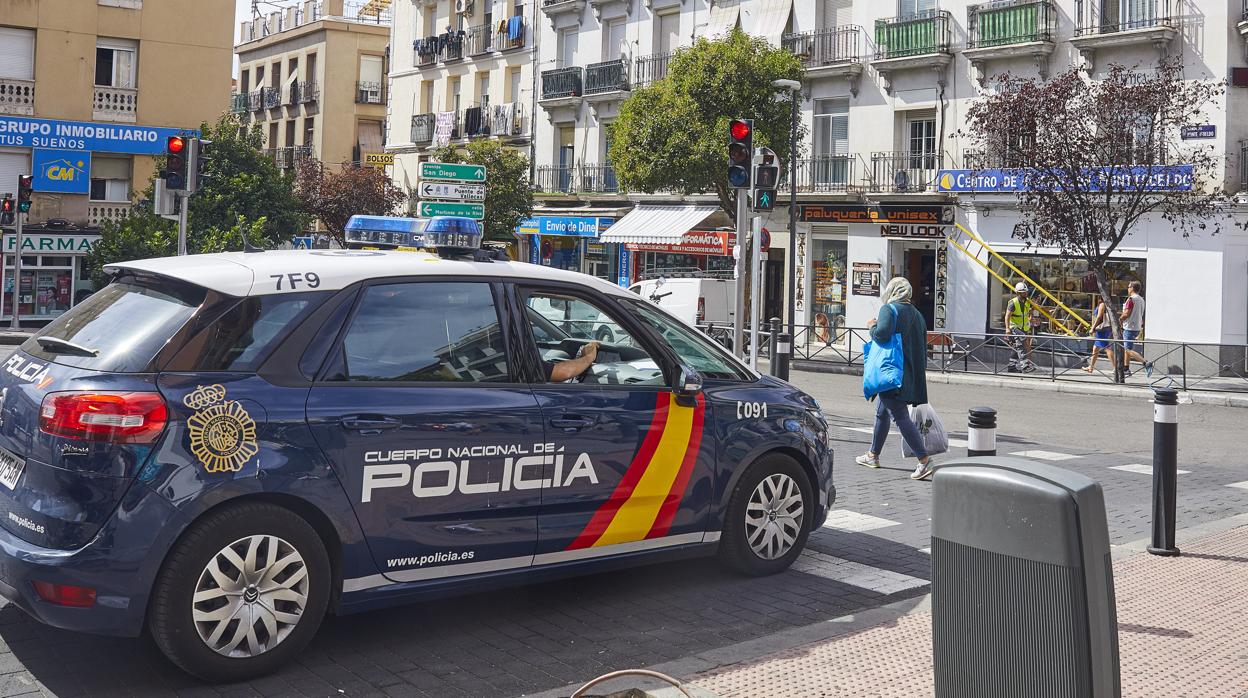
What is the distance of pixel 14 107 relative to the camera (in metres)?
32.5

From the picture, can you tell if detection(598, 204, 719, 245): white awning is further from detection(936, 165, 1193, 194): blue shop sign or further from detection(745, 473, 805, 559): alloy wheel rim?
detection(745, 473, 805, 559): alloy wheel rim

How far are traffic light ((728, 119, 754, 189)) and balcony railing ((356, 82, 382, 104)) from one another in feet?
150

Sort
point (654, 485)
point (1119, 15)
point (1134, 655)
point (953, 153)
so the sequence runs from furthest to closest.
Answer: point (953, 153), point (1119, 15), point (654, 485), point (1134, 655)

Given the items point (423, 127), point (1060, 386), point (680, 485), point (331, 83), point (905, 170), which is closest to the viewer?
point (680, 485)

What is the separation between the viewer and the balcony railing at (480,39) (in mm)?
43344

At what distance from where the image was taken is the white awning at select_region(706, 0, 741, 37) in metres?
34.5

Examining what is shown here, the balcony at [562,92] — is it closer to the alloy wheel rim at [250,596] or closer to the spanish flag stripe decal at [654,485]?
the spanish flag stripe decal at [654,485]

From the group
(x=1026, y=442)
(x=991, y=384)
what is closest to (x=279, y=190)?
(x=991, y=384)

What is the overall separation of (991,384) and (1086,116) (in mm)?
5671

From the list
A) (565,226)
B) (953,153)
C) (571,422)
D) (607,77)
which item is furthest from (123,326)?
(607,77)

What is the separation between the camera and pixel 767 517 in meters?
6.57

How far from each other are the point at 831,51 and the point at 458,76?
17526 millimetres

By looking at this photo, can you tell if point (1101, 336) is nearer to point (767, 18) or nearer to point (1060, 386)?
point (1060, 386)

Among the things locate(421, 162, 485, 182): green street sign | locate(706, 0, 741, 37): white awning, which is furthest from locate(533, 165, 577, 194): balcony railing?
locate(421, 162, 485, 182): green street sign
